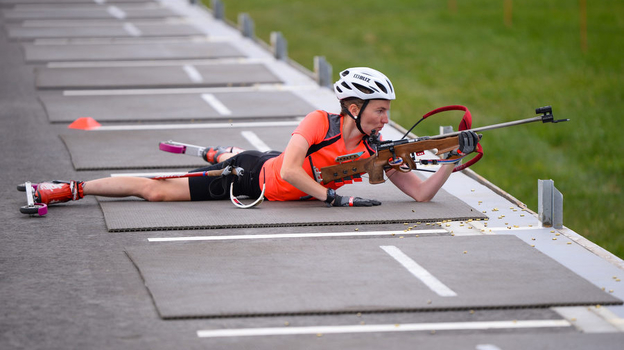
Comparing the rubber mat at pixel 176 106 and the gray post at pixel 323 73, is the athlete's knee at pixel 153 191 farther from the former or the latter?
the gray post at pixel 323 73

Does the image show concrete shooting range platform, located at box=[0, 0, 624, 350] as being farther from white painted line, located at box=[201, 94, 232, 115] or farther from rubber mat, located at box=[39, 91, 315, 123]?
white painted line, located at box=[201, 94, 232, 115]

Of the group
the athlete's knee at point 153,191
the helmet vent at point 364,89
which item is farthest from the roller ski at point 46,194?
the helmet vent at point 364,89

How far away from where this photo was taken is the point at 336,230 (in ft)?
27.8

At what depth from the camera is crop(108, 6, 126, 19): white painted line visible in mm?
28359

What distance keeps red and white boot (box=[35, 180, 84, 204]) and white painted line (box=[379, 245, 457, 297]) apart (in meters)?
3.09

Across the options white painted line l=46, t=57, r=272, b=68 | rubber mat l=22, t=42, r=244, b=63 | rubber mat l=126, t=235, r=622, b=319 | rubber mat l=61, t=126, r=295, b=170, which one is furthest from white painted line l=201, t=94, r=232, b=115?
rubber mat l=126, t=235, r=622, b=319

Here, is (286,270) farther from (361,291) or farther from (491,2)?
(491,2)

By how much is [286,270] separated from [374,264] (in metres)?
0.68

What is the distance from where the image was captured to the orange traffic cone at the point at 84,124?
13391 millimetres

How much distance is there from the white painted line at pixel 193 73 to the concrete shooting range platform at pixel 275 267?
175 inches

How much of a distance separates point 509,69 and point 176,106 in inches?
Result: 558

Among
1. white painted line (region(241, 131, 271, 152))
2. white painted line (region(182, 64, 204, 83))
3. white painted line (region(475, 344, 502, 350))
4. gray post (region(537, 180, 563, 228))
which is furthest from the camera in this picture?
white painted line (region(182, 64, 204, 83))

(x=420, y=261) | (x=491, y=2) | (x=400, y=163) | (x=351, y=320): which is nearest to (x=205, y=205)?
(x=400, y=163)

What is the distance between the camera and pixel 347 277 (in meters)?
7.05
